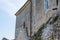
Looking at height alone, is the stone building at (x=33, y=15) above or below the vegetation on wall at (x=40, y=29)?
above

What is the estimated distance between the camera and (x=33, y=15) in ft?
59.4

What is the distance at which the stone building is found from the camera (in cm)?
1441

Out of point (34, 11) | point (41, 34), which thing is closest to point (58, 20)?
point (41, 34)

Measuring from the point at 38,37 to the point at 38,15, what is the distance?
2.09 metres

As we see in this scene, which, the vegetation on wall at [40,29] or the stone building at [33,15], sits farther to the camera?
the stone building at [33,15]

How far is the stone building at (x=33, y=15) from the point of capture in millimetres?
14412

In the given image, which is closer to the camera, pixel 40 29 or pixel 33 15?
pixel 40 29

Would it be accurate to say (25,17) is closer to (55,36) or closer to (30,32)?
(30,32)

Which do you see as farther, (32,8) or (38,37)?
(32,8)

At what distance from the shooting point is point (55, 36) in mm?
12797

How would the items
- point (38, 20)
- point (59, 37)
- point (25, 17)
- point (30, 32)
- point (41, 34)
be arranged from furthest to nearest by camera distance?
point (25, 17)
point (30, 32)
point (38, 20)
point (41, 34)
point (59, 37)

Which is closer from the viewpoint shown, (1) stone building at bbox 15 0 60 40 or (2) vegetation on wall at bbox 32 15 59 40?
(2) vegetation on wall at bbox 32 15 59 40

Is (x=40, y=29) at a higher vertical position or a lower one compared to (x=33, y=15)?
lower

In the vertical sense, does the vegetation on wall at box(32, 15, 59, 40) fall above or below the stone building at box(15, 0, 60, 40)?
below
